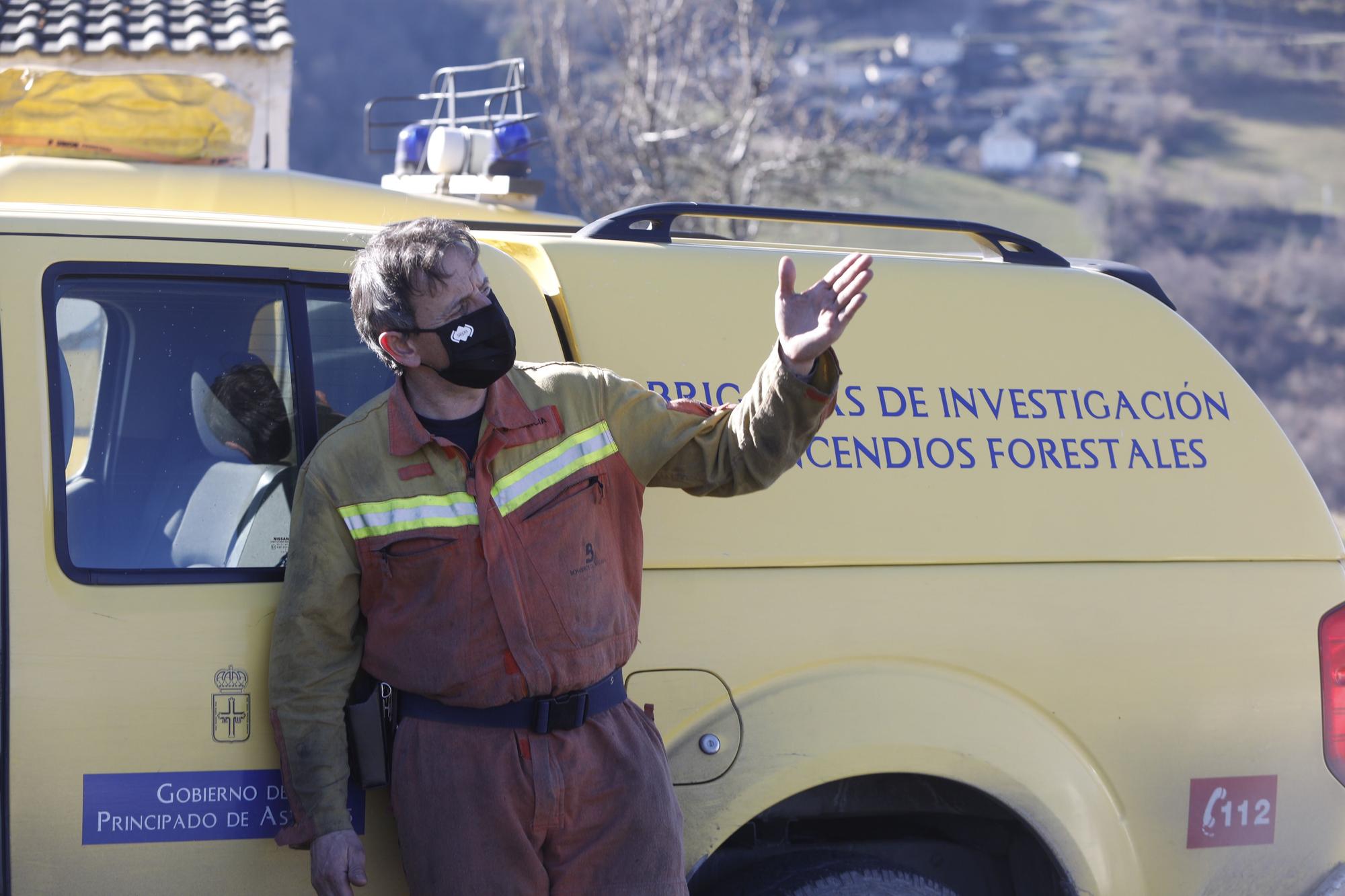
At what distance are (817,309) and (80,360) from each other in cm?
134

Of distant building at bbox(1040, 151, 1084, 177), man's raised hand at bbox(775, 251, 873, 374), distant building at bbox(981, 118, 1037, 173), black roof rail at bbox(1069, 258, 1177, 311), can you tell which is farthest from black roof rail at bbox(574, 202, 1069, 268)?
distant building at bbox(1040, 151, 1084, 177)

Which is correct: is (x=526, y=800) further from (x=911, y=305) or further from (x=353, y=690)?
(x=911, y=305)

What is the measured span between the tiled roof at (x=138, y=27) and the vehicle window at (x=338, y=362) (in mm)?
7229

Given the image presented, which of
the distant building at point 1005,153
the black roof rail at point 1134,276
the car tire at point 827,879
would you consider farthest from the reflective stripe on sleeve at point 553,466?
the distant building at point 1005,153

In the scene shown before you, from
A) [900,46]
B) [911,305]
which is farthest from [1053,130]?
[911,305]

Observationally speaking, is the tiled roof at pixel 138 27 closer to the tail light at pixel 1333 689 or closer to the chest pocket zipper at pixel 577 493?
the chest pocket zipper at pixel 577 493

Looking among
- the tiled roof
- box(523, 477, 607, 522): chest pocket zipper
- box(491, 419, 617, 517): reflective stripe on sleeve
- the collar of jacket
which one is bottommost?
the tiled roof

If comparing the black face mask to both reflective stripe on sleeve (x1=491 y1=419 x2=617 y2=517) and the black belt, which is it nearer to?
reflective stripe on sleeve (x1=491 y1=419 x2=617 y2=517)

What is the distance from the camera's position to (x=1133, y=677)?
2758mm

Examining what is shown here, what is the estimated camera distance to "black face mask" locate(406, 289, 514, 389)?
7.45ft

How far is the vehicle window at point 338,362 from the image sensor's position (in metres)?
2.51

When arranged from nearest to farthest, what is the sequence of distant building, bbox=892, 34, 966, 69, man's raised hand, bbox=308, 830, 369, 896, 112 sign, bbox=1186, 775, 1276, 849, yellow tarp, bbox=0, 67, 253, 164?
man's raised hand, bbox=308, 830, 369, 896 < 112 sign, bbox=1186, 775, 1276, 849 < yellow tarp, bbox=0, 67, 253, 164 < distant building, bbox=892, 34, 966, 69

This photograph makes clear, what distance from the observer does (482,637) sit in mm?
2236

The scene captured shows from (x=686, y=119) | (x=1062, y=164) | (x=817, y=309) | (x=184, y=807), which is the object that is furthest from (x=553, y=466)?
(x=1062, y=164)
